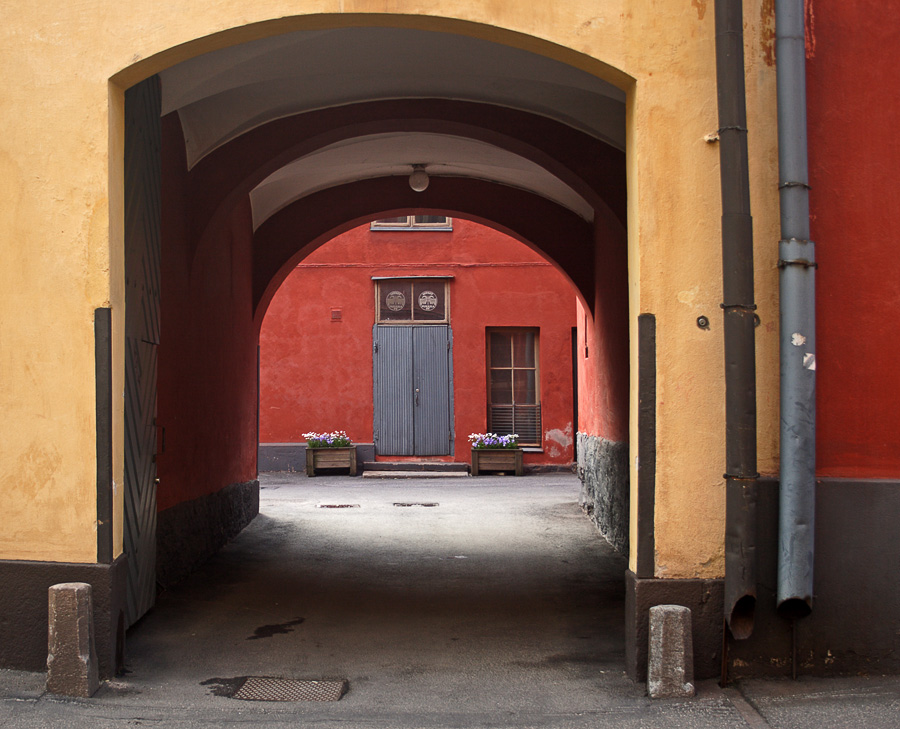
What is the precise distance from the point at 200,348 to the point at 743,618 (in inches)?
204

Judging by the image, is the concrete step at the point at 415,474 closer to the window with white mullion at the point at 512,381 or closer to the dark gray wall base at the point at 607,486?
the window with white mullion at the point at 512,381

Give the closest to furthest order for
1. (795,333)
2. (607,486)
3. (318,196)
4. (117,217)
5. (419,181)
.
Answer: (795,333) → (117,217) → (607,486) → (419,181) → (318,196)

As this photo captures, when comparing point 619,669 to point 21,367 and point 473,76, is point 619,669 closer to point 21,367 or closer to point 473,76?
point 21,367

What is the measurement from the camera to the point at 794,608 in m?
3.95

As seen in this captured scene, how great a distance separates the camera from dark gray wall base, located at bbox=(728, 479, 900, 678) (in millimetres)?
4027

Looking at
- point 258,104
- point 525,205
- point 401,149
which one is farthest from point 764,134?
point 525,205

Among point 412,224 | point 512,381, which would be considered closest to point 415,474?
point 512,381

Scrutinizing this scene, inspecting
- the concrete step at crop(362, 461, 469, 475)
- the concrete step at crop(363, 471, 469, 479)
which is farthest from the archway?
the concrete step at crop(362, 461, 469, 475)

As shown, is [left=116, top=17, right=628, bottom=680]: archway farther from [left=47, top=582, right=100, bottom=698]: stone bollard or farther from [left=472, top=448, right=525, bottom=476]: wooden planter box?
[left=472, top=448, right=525, bottom=476]: wooden planter box

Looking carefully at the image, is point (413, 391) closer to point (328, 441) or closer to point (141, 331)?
point (328, 441)

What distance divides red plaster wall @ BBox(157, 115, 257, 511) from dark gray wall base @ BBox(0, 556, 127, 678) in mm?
2182

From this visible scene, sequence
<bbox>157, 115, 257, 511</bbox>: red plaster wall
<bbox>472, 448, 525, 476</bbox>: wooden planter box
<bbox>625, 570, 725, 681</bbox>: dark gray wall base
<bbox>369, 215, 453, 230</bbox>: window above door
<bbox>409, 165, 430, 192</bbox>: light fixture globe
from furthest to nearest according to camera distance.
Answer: <bbox>369, 215, 453, 230</bbox>: window above door < <bbox>472, 448, 525, 476</bbox>: wooden planter box < <bbox>409, 165, 430, 192</bbox>: light fixture globe < <bbox>157, 115, 257, 511</bbox>: red plaster wall < <bbox>625, 570, 725, 681</bbox>: dark gray wall base

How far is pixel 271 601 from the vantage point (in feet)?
20.0

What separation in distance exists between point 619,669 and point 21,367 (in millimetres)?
3328
